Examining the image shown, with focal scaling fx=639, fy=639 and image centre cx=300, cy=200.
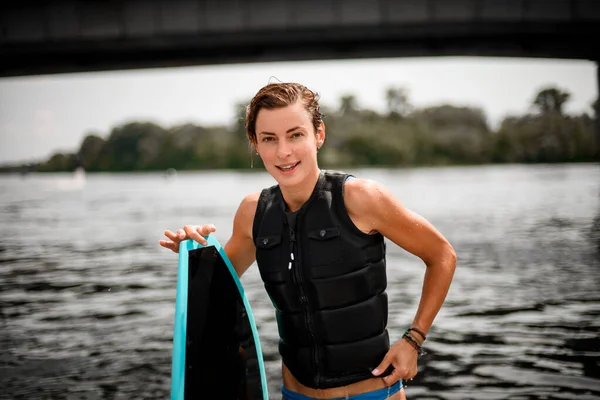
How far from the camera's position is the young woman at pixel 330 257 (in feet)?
8.57

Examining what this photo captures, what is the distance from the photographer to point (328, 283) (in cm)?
269

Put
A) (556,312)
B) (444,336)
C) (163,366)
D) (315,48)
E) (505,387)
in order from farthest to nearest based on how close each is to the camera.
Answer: (315,48), (556,312), (444,336), (163,366), (505,387)

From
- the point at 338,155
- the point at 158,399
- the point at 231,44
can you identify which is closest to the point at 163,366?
the point at 158,399

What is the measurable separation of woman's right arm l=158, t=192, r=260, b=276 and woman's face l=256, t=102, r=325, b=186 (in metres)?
0.32

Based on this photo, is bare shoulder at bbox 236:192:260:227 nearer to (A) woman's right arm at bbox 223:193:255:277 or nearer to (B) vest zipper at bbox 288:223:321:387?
(A) woman's right arm at bbox 223:193:255:277

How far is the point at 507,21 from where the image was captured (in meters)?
21.7

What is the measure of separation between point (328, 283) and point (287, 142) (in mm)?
617

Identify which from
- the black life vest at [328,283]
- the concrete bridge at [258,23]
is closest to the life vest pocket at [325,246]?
the black life vest at [328,283]

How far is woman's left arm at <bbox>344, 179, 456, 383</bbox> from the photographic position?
2.59m

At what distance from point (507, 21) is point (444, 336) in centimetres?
1650

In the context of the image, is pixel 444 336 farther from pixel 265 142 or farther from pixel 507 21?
pixel 507 21

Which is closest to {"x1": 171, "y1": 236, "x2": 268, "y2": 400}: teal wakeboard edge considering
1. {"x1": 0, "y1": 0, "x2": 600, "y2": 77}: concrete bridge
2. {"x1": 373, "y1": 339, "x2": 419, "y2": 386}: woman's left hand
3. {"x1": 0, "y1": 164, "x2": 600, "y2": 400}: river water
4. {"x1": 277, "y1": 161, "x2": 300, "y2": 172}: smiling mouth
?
{"x1": 277, "y1": 161, "x2": 300, "y2": 172}: smiling mouth

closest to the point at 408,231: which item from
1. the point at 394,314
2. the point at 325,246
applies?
the point at 325,246

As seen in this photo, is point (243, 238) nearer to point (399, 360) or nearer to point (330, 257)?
point (330, 257)
